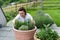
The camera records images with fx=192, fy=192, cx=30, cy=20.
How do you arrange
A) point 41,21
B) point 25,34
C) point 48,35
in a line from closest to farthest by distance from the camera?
1. point 48,35
2. point 25,34
3. point 41,21

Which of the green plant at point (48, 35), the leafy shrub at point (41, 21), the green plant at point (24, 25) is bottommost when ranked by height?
the leafy shrub at point (41, 21)

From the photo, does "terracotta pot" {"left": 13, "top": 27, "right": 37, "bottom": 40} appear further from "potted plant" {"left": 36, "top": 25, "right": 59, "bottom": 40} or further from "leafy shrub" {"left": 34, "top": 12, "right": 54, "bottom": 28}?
"leafy shrub" {"left": 34, "top": 12, "right": 54, "bottom": 28}

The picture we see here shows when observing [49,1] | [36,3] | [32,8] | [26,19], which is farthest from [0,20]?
[49,1]

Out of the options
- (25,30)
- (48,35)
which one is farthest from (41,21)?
(48,35)

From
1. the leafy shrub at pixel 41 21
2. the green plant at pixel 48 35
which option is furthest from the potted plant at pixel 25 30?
the leafy shrub at pixel 41 21

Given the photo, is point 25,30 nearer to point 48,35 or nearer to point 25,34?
point 25,34

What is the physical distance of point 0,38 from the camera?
5.39 m

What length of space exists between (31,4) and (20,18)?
896 centimetres

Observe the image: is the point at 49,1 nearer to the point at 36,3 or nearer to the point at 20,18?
Result: the point at 36,3

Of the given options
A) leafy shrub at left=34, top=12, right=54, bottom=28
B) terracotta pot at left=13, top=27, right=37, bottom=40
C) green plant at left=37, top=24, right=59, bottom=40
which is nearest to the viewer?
green plant at left=37, top=24, right=59, bottom=40

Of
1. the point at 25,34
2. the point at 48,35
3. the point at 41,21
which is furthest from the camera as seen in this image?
the point at 41,21

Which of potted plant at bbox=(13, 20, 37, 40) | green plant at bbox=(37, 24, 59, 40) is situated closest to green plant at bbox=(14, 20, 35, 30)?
potted plant at bbox=(13, 20, 37, 40)

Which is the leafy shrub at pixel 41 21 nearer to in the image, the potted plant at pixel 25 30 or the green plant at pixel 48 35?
the potted plant at pixel 25 30

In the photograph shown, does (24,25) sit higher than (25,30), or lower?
higher
